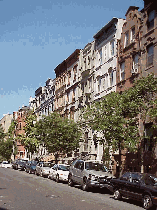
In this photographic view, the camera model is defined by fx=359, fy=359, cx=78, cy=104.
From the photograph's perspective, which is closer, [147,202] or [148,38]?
[147,202]

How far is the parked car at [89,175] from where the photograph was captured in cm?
Answer: 2202

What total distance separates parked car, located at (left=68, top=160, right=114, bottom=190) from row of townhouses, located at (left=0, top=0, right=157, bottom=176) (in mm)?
3594

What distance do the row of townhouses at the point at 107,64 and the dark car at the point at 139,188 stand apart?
9.66 meters

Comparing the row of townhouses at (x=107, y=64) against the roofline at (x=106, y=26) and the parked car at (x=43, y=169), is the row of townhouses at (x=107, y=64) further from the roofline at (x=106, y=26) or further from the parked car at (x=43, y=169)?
the parked car at (x=43, y=169)

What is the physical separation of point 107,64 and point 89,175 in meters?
18.3

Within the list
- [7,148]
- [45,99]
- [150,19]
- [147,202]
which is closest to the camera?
[147,202]

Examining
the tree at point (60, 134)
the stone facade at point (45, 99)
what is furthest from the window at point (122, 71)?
the stone facade at point (45, 99)

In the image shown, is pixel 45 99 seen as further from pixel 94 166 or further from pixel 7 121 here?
pixel 7 121

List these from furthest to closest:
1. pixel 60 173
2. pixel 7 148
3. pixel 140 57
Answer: pixel 7 148
pixel 140 57
pixel 60 173

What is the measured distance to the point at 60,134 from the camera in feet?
132

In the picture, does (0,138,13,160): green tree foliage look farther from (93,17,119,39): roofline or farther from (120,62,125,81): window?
(120,62,125,81): window

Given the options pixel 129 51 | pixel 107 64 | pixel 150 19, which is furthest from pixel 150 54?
pixel 107 64

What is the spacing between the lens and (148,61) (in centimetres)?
3008

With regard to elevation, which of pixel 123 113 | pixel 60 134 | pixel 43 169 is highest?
pixel 123 113
